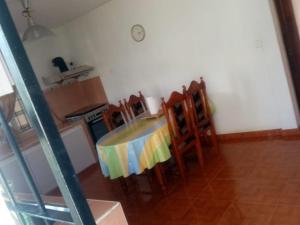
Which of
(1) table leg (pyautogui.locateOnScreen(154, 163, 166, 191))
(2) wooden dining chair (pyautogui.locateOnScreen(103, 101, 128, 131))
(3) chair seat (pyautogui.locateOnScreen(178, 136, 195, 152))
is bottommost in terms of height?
(1) table leg (pyautogui.locateOnScreen(154, 163, 166, 191))

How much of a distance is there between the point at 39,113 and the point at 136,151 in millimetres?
2126

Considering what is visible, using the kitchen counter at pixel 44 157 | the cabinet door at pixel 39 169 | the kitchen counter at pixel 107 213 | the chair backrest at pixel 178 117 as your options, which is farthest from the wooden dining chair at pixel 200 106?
the kitchen counter at pixel 107 213

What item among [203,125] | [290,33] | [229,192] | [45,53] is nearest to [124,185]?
[203,125]

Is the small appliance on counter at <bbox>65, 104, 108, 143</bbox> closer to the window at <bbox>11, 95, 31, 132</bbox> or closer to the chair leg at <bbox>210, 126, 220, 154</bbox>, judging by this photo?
the window at <bbox>11, 95, 31, 132</bbox>

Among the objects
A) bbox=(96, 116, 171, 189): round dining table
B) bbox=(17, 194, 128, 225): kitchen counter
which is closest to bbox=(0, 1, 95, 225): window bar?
bbox=(17, 194, 128, 225): kitchen counter

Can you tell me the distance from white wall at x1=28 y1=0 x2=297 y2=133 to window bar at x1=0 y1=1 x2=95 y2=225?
9.85ft

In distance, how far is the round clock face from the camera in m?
4.03

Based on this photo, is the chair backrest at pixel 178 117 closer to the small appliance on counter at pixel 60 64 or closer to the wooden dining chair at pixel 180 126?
the wooden dining chair at pixel 180 126

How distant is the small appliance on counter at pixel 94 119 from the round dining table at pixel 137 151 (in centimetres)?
163

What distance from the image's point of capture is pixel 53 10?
3830 mm

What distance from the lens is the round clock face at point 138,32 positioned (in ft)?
13.2

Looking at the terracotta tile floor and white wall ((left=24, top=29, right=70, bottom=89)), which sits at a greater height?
white wall ((left=24, top=29, right=70, bottom=89))

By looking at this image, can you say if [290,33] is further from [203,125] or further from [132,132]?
[132,132]

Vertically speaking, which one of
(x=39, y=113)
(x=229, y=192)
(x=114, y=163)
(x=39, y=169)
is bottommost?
(x=229, y=192)
